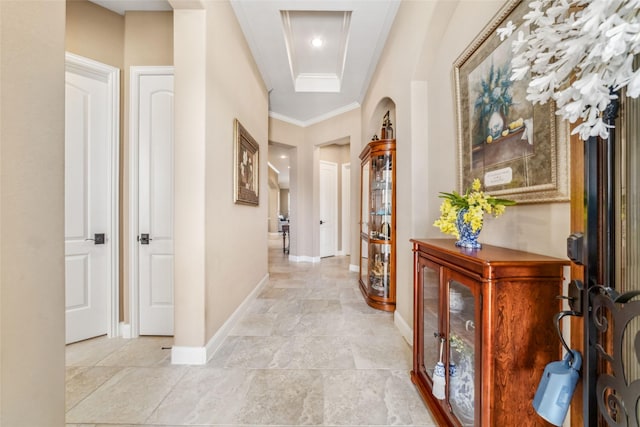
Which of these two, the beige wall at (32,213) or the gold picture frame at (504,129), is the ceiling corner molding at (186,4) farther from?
the gold picture frame at (504,129)

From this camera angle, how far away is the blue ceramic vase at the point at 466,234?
124 centimetres

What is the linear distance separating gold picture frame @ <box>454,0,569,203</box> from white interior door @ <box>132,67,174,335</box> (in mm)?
2467

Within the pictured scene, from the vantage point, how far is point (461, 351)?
3.97 ft

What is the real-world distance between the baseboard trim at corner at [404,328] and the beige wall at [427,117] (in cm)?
5

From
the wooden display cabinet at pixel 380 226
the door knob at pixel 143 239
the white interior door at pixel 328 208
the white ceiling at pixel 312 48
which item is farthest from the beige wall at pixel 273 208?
the door knob at pixel 143 239

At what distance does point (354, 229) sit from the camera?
4945 mm

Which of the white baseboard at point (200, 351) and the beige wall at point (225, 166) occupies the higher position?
the beige wall at point (225, 166)

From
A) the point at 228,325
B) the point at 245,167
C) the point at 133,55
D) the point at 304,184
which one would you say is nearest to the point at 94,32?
the point at 133,55

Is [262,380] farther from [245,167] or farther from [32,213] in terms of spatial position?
[245,167]

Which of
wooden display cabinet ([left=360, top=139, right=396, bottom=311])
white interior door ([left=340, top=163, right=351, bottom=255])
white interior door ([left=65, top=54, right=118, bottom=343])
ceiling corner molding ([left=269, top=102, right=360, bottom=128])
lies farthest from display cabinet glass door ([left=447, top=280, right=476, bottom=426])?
white interior door ([left=340, top=163, right=351, bottom=255])

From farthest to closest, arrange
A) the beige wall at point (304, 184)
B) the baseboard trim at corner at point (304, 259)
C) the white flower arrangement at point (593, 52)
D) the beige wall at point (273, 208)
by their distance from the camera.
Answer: the beige wall at point (273, 208) → the baseboard trim at corner at point (304, 259) → the beige wall at point (304, 184) → the white flower arrangement at point (593, 52)

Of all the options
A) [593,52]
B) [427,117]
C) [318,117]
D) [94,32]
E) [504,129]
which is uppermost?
[318,117]

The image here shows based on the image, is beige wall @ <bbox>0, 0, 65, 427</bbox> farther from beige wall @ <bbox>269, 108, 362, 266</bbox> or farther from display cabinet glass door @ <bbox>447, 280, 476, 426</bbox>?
beige wall @ <bbox>269, 108, 362, 266</bbox>

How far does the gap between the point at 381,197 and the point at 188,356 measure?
8.25 ft
